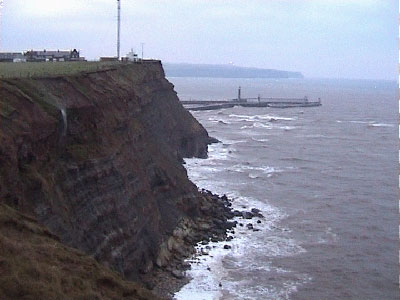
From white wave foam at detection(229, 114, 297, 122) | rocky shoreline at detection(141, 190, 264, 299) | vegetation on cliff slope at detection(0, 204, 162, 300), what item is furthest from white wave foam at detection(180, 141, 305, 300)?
white wave foam at detection(229, 114, 297, 122)

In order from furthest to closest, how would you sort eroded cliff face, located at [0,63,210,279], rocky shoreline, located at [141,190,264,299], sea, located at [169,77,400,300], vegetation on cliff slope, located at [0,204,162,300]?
sea, located at [169,77,400,300]
rocky shoreline, located at [141,190,264,299]
eroded cliff face, located at [0,63,210,279]
vegetation on cliff slope, located at [0,204,162,300]

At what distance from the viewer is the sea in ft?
97.7

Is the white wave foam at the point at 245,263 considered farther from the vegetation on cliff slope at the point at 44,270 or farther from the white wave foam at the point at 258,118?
the white wave foam at the point at 258,118

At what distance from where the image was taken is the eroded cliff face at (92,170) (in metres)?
22.7

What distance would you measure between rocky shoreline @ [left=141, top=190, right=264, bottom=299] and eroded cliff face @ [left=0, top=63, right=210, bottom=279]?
0.75 meters

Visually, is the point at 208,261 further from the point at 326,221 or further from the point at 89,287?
the point at 89,287

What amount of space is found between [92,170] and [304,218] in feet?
63.7

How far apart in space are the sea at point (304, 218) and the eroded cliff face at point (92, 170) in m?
3.61

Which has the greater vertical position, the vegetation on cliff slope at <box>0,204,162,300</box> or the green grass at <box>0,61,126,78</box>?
the green grass at <box>0,61,126,78</box>

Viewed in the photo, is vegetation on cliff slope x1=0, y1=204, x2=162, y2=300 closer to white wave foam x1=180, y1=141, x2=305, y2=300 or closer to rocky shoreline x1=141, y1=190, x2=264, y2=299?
rocky shoreline x1=141, y1=190, x2=264, y2=299

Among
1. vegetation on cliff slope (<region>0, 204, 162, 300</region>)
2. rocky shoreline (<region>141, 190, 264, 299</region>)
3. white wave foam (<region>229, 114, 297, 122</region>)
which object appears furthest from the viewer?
white wave foam (<region>229, 114, 297, 122</region>)

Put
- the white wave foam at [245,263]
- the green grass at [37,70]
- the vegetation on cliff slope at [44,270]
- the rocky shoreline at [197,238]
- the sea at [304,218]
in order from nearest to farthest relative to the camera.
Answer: the vegetation on cliff slope at [44,270]
the white wave foam at [245,263]
the rocky shoreline at [197,238]
the sea at [304,218]
the green grass at [37,70]

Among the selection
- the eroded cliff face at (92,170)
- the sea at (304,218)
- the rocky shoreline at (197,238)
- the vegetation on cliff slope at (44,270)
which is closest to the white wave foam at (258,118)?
the sea at (304,218)

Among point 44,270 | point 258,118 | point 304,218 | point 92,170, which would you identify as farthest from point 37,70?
point 258,118
